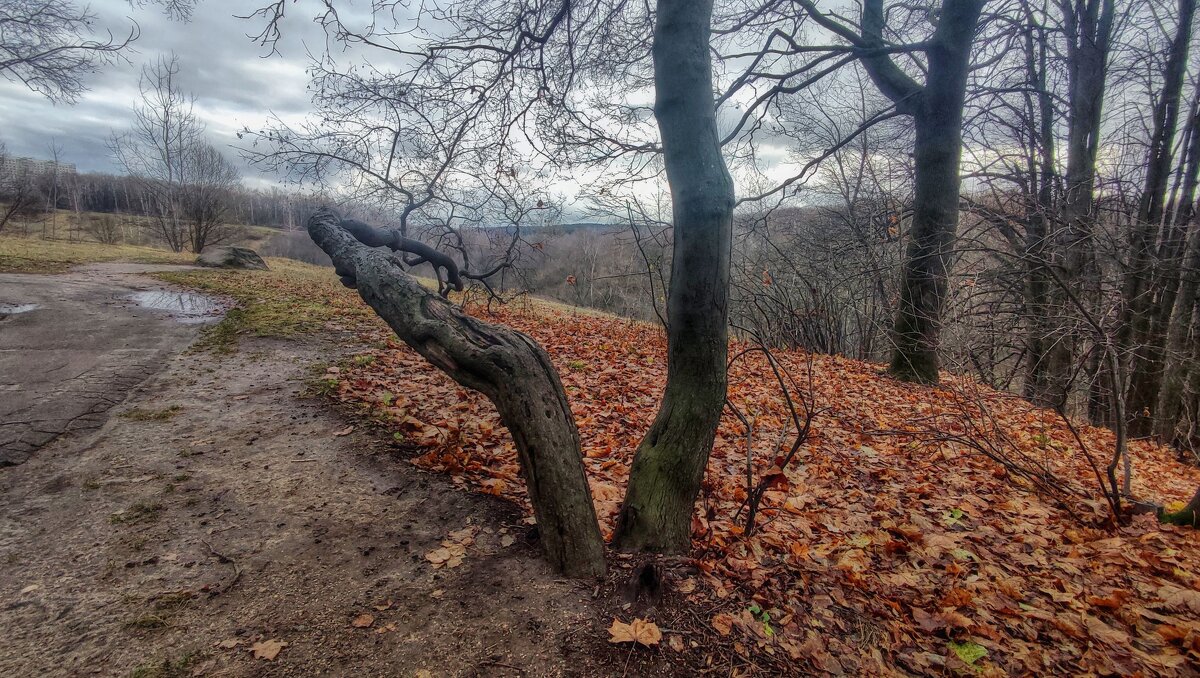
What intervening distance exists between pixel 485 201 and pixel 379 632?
451 cm

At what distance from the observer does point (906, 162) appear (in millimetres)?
10242

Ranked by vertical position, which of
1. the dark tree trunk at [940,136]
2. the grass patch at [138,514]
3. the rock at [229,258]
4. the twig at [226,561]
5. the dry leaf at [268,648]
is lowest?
the dry leaf at [268,648]

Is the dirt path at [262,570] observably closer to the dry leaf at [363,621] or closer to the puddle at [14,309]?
the dry leaf at [363,621]

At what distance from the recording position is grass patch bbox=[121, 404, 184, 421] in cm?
401

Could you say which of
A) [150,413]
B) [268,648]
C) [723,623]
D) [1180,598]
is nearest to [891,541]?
[1180,598]

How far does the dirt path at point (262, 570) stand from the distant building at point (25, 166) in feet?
128

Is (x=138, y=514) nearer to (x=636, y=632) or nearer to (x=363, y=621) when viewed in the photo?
(x=363, y=621)

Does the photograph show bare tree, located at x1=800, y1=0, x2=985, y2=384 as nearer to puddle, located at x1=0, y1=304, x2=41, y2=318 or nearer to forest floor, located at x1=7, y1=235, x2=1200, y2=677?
forest floor, located at x1=7, y1=235, x2=1200, y2=677

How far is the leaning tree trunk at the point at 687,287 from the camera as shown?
228 centimetres

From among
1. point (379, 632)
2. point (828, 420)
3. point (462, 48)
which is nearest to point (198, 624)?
point (379, 632)

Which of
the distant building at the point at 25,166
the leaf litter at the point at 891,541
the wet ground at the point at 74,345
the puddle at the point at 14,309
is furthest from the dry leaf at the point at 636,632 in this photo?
the distant building at the point at 25,166

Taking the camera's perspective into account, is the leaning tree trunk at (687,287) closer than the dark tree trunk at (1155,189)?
Yes

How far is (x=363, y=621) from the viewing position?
212 centimetres

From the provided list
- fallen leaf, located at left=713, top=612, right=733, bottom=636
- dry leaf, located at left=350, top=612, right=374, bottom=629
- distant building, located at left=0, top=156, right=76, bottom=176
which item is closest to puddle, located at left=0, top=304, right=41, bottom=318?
dry leaf, located at left=350, top=612, right=374, bottom=629
